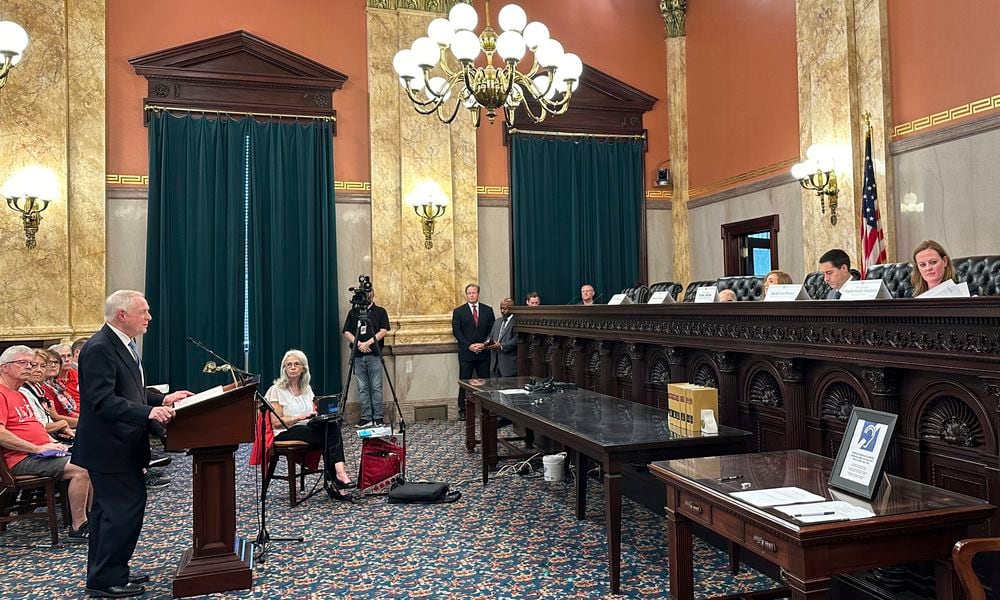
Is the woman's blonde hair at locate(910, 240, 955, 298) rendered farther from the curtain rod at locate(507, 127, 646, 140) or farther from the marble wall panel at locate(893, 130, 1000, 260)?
the curtain rod at locate(507, 127, 646, 140)

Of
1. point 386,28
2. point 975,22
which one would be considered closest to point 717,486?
point 975,22

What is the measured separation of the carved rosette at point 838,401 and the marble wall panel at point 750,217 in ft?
14.8

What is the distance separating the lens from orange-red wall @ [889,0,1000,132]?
5773mm

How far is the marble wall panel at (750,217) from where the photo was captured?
7703mm

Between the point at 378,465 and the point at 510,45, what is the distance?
3.06 m

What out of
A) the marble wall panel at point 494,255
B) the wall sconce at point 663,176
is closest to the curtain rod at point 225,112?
the marble wall panel at point 494,255

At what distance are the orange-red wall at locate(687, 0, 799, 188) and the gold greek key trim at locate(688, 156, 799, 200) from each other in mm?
42

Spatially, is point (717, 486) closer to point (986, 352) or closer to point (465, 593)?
point (986, 352)

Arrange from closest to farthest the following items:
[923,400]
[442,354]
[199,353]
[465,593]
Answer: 1. [923,400]
2. [465,593]
3. [199,353]
4. [442,354]

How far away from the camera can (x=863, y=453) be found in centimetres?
237

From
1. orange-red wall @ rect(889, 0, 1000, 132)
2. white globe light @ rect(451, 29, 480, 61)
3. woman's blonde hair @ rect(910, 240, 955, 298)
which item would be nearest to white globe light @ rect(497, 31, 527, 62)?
white globe light @ rect(451, 29, 480, 61)

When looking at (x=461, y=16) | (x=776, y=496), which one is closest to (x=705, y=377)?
(x=776, y=496)

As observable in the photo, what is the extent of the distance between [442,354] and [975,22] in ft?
19.8

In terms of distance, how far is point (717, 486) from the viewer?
2.48 meters
